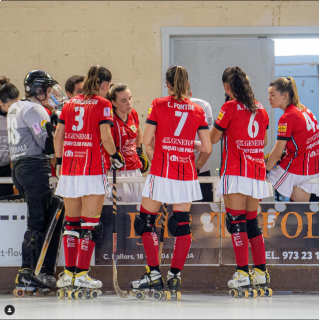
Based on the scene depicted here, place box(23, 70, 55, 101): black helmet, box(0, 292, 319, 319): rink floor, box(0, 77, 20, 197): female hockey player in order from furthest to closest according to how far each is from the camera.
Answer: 1. box(0, 77, 20, 197): female hockey player
2. box(23, 70, 55, 101): black helmet
3. box(0, 292, 319, 319): rink floor

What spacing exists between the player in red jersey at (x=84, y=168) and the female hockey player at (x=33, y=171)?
23 centimetres

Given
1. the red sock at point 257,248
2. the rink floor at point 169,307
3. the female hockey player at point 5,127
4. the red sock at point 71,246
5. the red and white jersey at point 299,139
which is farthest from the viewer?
the female hockey player at point 5,127

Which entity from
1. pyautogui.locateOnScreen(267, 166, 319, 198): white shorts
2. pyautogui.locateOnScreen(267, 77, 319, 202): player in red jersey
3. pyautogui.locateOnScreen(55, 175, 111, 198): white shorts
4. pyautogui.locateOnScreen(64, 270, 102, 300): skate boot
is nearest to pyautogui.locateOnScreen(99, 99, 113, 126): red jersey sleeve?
pyautogui.locateOnScreen(55, 175, 111, 198): white shorts

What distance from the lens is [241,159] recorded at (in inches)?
136

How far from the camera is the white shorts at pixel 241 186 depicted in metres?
3.40

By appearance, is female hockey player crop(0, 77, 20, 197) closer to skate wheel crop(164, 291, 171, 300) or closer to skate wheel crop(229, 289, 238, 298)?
skate wheel crop(164, 291, 171, 300)

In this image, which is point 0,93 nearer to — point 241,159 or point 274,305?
point 241,159

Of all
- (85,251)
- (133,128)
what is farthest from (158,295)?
(133,128)

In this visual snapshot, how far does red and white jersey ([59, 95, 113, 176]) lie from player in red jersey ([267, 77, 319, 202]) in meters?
1.25

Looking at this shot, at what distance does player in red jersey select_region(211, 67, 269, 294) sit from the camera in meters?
3.42

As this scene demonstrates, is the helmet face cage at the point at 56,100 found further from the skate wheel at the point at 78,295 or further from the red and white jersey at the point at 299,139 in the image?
the red and white jersey at the point at 299,139

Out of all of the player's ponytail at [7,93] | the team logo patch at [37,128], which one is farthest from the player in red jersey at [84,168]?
the player's ponytail at [7,93]

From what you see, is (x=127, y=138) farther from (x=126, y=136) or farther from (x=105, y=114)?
(x=105, y=114)

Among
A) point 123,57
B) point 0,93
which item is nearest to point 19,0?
point 123,57
